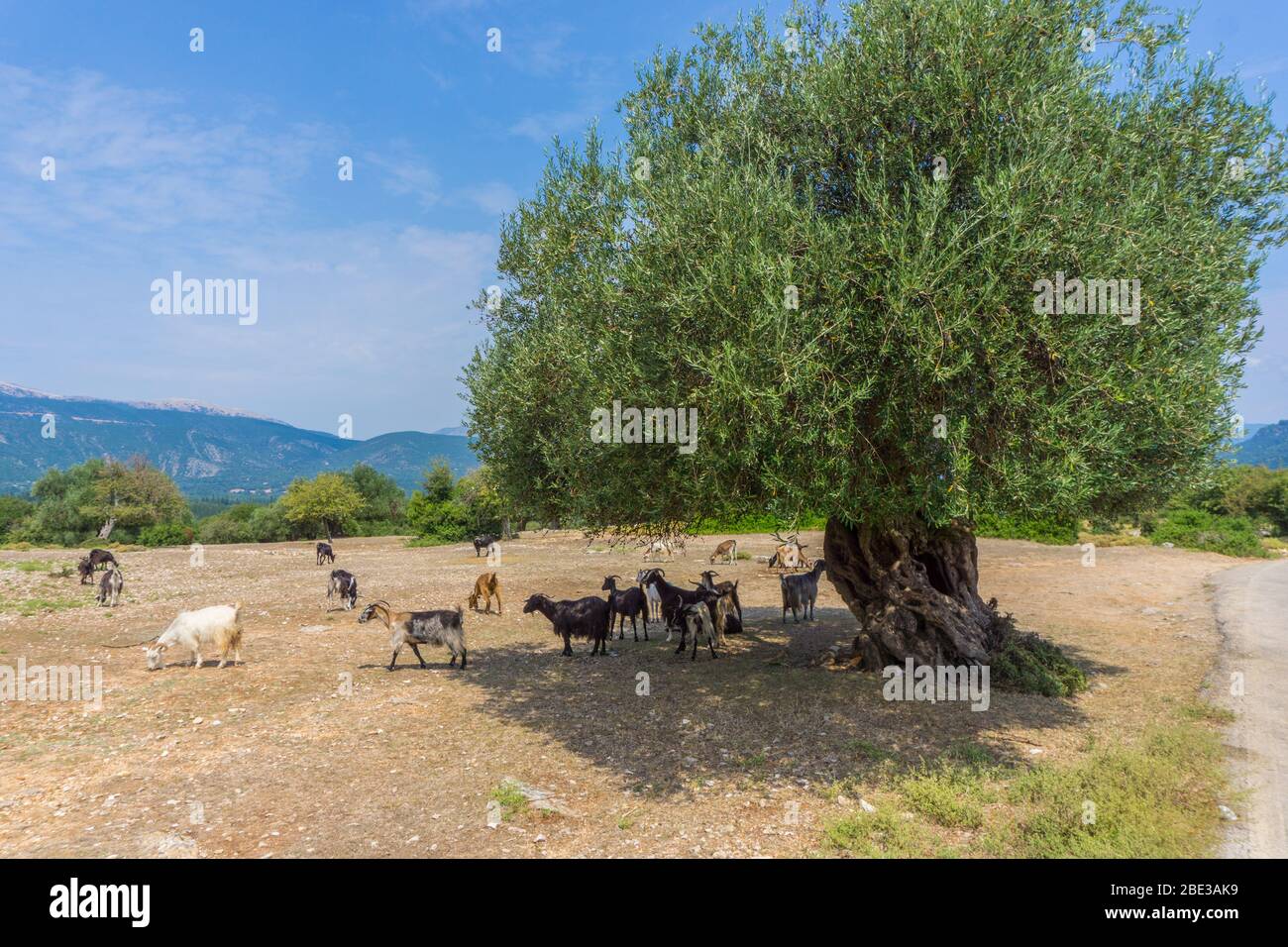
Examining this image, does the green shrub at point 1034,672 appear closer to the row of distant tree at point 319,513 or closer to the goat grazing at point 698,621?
the goat grazing at point 698,621

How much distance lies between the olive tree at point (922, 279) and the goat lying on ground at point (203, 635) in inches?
392

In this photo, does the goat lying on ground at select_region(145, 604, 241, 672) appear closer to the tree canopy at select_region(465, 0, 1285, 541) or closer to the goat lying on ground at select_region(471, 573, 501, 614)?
the goat lying on ground at select_region(471, 573, 501, 614)

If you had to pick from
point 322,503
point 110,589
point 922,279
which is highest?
point 922,279

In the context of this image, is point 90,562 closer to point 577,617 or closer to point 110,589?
point 110,589

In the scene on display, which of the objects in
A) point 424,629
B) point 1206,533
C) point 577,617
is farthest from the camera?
point 1206,533

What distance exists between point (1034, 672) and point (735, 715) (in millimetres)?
6643

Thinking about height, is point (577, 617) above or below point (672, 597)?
below

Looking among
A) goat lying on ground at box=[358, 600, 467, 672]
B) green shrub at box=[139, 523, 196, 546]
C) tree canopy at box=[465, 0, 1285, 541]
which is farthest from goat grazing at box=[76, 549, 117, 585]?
green shrub at box=[139, 523, 196, 546]

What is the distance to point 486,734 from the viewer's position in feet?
37.8

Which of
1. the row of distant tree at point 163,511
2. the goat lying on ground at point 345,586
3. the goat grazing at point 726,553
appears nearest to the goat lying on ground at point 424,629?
the goat lying on ground at point 345,586

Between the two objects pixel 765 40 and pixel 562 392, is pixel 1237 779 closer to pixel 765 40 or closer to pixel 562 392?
pixel 562 392

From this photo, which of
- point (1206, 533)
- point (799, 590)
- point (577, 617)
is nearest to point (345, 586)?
point (577, 617)

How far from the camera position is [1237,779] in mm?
9031
